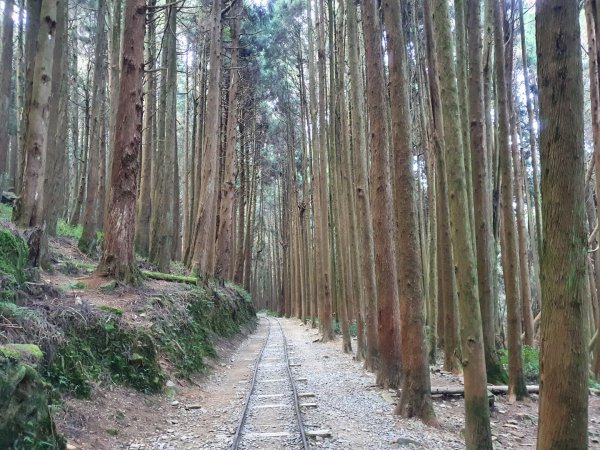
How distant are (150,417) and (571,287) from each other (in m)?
5.66

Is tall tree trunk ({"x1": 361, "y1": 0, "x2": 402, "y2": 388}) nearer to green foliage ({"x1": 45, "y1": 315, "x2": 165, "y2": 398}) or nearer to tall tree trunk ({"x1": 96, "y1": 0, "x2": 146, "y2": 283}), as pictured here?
green foliage ({"x1": 45, "y1": 315, "x2": 165, "y2": 398})

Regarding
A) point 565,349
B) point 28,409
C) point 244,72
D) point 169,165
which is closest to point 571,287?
point 565,349

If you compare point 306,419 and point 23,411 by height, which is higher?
point 23,411

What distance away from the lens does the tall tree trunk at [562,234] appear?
3.21 m

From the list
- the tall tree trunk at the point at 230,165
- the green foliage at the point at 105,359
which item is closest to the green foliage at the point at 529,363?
the green foliage at the point at 105,359

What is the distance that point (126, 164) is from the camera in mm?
9992

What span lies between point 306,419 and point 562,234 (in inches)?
185

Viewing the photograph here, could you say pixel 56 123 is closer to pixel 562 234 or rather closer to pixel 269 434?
pixel 269 434

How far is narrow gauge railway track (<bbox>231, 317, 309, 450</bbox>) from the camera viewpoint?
583 centimetres

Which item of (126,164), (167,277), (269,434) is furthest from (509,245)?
(167,277)

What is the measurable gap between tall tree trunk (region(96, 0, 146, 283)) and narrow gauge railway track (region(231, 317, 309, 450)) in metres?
3.49

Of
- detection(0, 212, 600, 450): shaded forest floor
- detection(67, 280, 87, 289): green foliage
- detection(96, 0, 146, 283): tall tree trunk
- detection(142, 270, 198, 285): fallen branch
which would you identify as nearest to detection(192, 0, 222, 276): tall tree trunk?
detection(142, 270, 198, 285): fallen branch

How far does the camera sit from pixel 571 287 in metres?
3.25

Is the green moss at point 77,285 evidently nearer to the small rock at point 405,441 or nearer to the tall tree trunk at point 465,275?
the small rock at point 405,441
